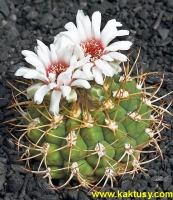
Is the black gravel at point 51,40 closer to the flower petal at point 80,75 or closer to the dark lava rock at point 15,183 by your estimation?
the dark lava rock at point 15,183

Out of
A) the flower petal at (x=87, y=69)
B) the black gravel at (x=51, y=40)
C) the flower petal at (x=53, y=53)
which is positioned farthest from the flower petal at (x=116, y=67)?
the black gravel at (x=51, y=40)

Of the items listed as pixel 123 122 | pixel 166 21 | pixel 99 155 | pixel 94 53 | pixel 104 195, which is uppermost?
pixel 166 21

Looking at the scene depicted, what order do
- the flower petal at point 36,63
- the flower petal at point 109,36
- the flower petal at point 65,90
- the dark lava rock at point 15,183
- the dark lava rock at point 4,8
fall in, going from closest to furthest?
1. the flower petal at point 65,90
2. the flower petal at point 36,63
3. the flower petal at point 109,36
4. the dark lava rock at point 15,183
5. the dark lava rock at point 4,8

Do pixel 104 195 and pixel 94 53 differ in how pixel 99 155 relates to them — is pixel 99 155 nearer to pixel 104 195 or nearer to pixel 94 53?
pixel 104 195

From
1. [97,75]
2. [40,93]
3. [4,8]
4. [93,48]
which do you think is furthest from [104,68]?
[4,8]

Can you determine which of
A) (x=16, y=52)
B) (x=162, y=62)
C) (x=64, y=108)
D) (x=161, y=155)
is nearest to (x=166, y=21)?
(x=162, y=62)

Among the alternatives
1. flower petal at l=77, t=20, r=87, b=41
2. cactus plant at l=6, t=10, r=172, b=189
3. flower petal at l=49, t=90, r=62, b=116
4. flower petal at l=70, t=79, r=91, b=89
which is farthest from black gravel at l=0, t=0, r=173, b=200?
flower petal at l=77, t=20, r=87, b=41

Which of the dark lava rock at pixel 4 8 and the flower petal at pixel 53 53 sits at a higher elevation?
the dark lava rock at pixel 4 8

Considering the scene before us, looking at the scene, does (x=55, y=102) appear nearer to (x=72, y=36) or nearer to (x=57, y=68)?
(x=57, y=68)
